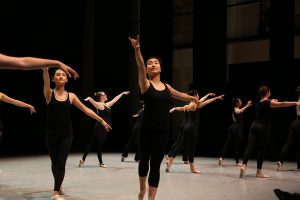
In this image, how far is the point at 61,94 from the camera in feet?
16.8

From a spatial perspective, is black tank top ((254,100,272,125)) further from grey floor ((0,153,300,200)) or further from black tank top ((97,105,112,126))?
black tank top ((97,105,112,126))

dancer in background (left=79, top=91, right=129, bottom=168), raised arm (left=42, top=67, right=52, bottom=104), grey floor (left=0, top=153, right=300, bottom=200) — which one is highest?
raised arm (left=42, top=67, right=52, bottom=104)

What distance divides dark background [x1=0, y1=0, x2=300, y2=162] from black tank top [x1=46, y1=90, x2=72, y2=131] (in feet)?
21.7

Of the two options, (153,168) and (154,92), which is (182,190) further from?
(154,92)

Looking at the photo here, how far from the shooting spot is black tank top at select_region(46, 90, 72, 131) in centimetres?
498

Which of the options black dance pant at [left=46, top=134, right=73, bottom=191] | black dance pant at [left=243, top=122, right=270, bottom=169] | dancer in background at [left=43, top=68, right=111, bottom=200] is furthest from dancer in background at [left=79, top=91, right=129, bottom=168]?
black dance pant at [left=46, top=134, right=73, bottom=191]

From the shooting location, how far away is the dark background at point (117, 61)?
10.8 m

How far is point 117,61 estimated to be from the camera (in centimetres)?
1495

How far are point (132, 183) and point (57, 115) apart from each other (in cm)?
199

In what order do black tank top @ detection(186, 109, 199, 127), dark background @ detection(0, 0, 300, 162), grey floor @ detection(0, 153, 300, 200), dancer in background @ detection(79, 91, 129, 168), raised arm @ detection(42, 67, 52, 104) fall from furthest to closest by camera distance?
dark background @ detection(0, 0, 300, 162), dancer in background @ detection(79, 91, 129, 168), black tank top @ detection(186, 109, 199, 127), grey floor @ detection(0, 153, 300, 200), raised arm @ detection(42, 67, 52, 104)

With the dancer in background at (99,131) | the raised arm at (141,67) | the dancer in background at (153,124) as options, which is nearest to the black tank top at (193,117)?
the dancer in background at (99,131)

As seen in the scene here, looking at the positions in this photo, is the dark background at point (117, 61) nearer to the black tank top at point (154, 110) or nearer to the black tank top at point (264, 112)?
the black tank top at point (264, 112)

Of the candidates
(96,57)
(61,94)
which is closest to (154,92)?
(61,94)

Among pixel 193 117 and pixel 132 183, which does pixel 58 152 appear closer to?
pixel 132 183
